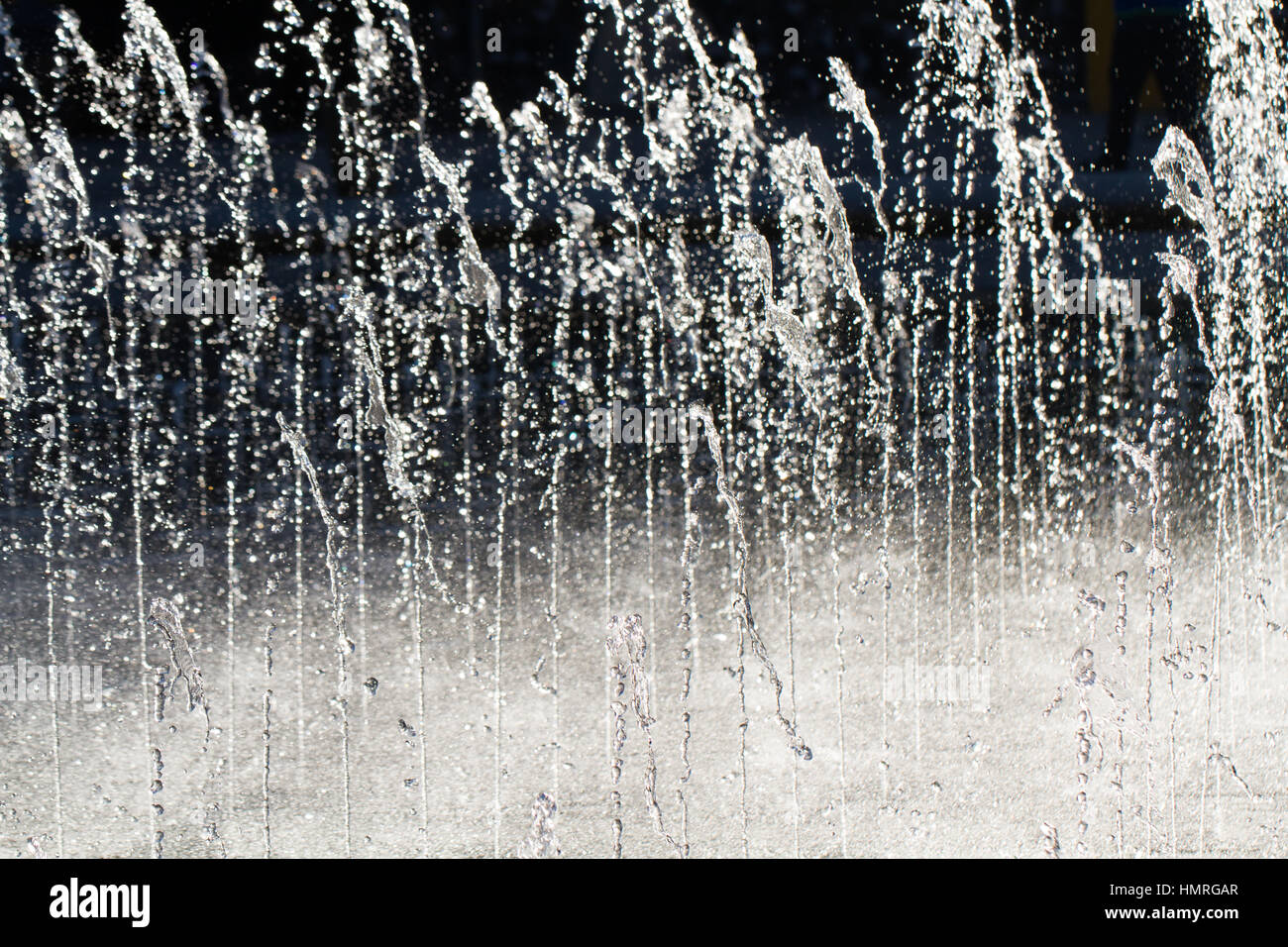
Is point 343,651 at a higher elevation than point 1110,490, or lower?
lower

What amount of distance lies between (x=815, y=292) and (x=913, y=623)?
106cm

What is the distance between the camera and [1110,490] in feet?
10.5

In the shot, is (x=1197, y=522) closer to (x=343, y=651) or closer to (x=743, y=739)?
(x=743, y=739)

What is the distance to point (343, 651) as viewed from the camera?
2865 millimetres

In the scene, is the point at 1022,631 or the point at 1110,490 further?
the point at 1110,490

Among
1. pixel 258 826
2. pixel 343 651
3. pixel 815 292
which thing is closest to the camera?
pixel 258 826

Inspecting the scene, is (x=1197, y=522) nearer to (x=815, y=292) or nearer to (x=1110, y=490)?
(x=1110, y=490)

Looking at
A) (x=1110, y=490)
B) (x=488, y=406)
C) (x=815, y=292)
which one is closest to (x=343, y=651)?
(x=488, y=406)

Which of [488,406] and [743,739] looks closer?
[743,739]

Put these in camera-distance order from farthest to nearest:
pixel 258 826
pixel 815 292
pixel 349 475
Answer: pixel 815 292
pixel 349 475
pixel 258 826

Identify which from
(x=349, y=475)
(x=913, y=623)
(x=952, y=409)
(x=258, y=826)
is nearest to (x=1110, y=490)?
(x=952, y=409)

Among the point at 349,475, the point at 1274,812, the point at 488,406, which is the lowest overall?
the point at 1274,812

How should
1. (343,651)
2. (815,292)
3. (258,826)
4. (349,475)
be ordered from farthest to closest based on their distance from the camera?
(815,292) < (349,475) < (343,651) < (258,826)

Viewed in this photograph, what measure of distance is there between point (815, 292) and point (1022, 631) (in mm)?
1169
